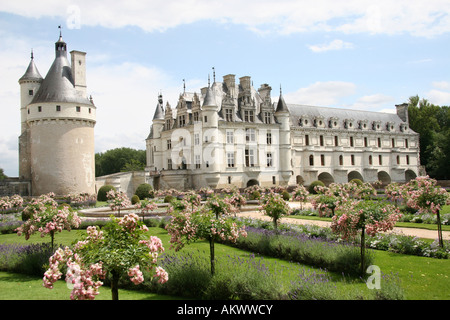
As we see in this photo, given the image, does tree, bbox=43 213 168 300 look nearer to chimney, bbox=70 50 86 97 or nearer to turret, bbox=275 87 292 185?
chimney, bbox=70 50 86 97

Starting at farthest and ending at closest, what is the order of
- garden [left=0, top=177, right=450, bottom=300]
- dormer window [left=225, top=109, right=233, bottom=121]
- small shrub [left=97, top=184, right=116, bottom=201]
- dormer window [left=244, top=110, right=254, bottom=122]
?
1. dormer window [left=244, top=110, right=254, bottom=122]
2. dormer window [left=225, top=109, right=233, bottom=121]
3. small shrub [left=97, top=184, right=116, bottom=201]
4. garden [left=0, top=177, right=450, bottom=300]

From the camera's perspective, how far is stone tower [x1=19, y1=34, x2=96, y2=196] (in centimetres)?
3691

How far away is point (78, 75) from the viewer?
127 ft

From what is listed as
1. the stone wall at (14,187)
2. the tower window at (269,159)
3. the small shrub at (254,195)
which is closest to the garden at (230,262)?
the small shrub at (254,195)

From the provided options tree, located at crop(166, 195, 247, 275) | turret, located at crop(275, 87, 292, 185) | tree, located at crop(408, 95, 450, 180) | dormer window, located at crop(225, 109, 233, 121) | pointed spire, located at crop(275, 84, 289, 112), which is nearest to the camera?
tree, located at crop(166, 195, 247, 275)

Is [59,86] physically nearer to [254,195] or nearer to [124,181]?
[124,181]

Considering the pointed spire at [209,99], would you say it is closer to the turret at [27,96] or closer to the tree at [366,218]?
the turret at [27,96]

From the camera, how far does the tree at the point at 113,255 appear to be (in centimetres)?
551

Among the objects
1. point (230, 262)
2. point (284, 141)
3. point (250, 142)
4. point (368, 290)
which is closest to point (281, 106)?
point (284, 141)

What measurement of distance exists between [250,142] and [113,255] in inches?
1510

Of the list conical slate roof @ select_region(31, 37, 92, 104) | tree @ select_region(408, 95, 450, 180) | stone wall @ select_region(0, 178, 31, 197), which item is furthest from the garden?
tree @ select_region(408, 95, 450, 180)

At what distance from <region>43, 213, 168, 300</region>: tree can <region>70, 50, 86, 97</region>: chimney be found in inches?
1391
